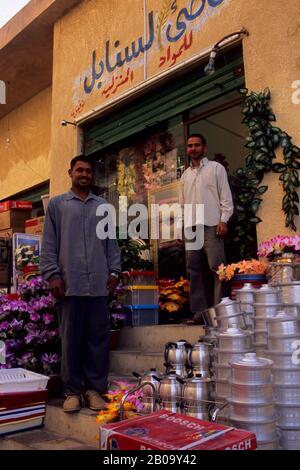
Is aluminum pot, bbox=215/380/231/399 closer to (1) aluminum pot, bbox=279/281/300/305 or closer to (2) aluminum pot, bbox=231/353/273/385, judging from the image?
(2) aluminum pot, bbox=231/353/273/385

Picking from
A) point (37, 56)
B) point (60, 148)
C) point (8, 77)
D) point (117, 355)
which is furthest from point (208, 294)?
point (8, 77)

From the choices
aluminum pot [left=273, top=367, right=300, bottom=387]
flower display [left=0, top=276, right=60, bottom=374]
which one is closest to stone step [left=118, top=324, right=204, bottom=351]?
flower display [left=0, top=276, right=60, bottom=374]

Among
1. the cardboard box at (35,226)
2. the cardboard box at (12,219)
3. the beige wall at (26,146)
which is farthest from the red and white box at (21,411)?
the beige wall at (26,146)

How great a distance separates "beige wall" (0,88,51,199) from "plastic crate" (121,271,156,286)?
519cm

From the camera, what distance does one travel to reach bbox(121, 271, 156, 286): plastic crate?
541 centimetres

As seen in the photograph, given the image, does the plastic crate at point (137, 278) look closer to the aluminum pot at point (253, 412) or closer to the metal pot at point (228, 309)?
the metal pot at point (228, 309)

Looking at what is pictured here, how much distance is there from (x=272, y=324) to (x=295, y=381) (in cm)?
31

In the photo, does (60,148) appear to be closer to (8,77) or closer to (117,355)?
(8,77)

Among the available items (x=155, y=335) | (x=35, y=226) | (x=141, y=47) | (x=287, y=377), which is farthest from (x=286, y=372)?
(x=35, y=226)

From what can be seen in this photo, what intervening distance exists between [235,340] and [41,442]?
61.2 inches

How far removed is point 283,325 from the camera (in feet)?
7.77

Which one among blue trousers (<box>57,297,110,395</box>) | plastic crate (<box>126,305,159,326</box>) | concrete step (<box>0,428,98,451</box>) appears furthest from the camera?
plastic crate (<box>126,305,159,326</box>)

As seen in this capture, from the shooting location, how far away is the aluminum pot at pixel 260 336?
8.53 ft

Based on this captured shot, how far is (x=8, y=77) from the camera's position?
32.7ft
